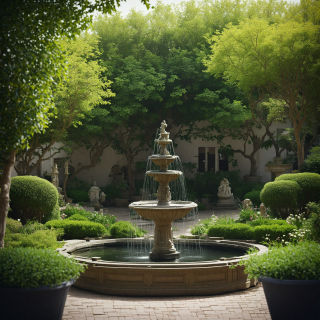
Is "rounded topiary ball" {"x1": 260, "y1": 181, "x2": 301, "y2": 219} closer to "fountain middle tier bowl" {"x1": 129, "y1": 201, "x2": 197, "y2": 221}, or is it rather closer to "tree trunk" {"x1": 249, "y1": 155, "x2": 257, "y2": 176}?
"fountain middle tier bowl" {"x1": 129, "y1": 201, "x2": 197, "y2": 221}

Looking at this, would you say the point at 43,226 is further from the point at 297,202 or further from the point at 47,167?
the point at 47,167

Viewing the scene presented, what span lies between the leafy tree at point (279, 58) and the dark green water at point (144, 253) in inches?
368

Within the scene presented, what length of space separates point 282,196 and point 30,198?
30.7ft

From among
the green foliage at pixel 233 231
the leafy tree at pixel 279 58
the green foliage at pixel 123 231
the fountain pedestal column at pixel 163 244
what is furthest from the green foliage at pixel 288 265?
the leafy tree at pixel 279 58

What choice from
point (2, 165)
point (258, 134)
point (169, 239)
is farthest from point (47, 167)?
point (2, 165)

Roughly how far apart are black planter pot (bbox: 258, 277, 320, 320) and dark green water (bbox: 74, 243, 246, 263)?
507 cm

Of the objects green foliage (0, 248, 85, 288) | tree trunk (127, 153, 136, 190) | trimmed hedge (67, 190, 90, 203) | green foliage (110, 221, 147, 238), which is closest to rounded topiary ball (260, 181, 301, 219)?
green foliage (110, 221, 147, 238)

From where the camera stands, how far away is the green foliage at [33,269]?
5.25 m

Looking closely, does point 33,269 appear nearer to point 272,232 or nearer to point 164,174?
point 164,174

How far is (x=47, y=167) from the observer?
24875mm

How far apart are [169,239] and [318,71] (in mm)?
11820

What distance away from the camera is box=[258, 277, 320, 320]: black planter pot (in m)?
5.37

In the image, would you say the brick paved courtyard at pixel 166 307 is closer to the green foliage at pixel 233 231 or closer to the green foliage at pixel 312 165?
the green foliage at pixel 233 231

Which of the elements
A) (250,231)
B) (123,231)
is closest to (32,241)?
(123,231)
